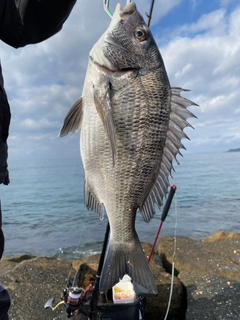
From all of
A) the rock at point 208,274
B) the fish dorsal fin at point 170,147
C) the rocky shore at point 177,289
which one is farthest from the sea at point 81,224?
the fish dorsal fin at point 170,147

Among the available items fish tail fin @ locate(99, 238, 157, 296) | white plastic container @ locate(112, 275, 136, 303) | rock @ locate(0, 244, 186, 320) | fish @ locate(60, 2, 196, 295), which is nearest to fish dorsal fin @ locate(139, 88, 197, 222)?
fish @ locate(60, 2, 196, 295)

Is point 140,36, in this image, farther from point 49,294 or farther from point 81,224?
point 81,224

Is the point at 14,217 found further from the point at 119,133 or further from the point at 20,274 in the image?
the point at 119,133

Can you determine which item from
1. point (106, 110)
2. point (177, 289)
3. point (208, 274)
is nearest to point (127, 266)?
point (106, 110)

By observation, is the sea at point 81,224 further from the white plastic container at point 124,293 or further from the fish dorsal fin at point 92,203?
the fish dorsal fin at point 92,203

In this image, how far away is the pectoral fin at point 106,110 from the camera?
6.18 feet

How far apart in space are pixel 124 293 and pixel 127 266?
118 centimetres

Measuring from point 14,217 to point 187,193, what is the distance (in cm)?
1144

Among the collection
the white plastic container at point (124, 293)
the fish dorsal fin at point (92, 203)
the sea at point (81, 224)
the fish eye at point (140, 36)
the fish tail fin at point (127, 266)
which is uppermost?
the fish eye at point (140, 36)

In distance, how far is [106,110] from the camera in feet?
6.23

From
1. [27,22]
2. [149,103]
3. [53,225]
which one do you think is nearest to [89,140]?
[149,103]

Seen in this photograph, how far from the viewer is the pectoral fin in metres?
1.88

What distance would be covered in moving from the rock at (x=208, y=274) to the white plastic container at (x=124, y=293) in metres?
0.87

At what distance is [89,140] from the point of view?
2.00m
